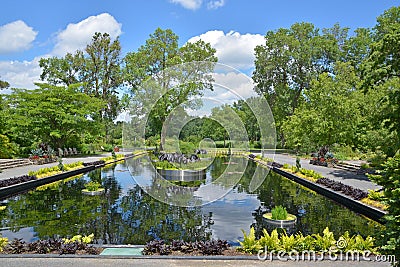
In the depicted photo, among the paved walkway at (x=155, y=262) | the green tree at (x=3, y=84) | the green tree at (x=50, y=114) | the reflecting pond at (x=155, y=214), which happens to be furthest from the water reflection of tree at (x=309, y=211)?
the green tree at (x=3, y=84)

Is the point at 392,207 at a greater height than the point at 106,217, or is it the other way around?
the point at 392,207

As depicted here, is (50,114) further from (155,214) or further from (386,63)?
(386,63)

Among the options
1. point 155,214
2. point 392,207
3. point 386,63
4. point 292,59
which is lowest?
point 155,214

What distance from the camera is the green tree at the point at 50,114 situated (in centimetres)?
3044

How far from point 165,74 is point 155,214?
19.1m

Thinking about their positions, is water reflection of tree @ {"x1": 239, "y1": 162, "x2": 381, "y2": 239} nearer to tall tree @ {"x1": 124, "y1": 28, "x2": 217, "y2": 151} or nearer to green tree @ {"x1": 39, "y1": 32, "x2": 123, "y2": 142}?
tall tree @ {"x1": 124, "y1": 28, "x2": 217, "y2": 151}

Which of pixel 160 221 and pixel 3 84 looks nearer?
pixel 160 221

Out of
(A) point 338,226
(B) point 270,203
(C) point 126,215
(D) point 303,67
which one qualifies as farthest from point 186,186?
(D) point 303,67

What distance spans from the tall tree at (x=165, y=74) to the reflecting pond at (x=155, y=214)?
6554 mm

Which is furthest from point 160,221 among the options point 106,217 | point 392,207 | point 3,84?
point 3,84

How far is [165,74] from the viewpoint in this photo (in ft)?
93.7

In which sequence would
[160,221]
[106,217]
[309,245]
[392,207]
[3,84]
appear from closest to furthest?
[392,207], [309,245], [160,221], [106,217], [3,84]

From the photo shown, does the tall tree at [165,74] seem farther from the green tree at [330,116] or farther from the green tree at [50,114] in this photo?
the green tree at [330,116]

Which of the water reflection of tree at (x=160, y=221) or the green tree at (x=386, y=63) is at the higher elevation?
the green tree at (x=386, y=63)
